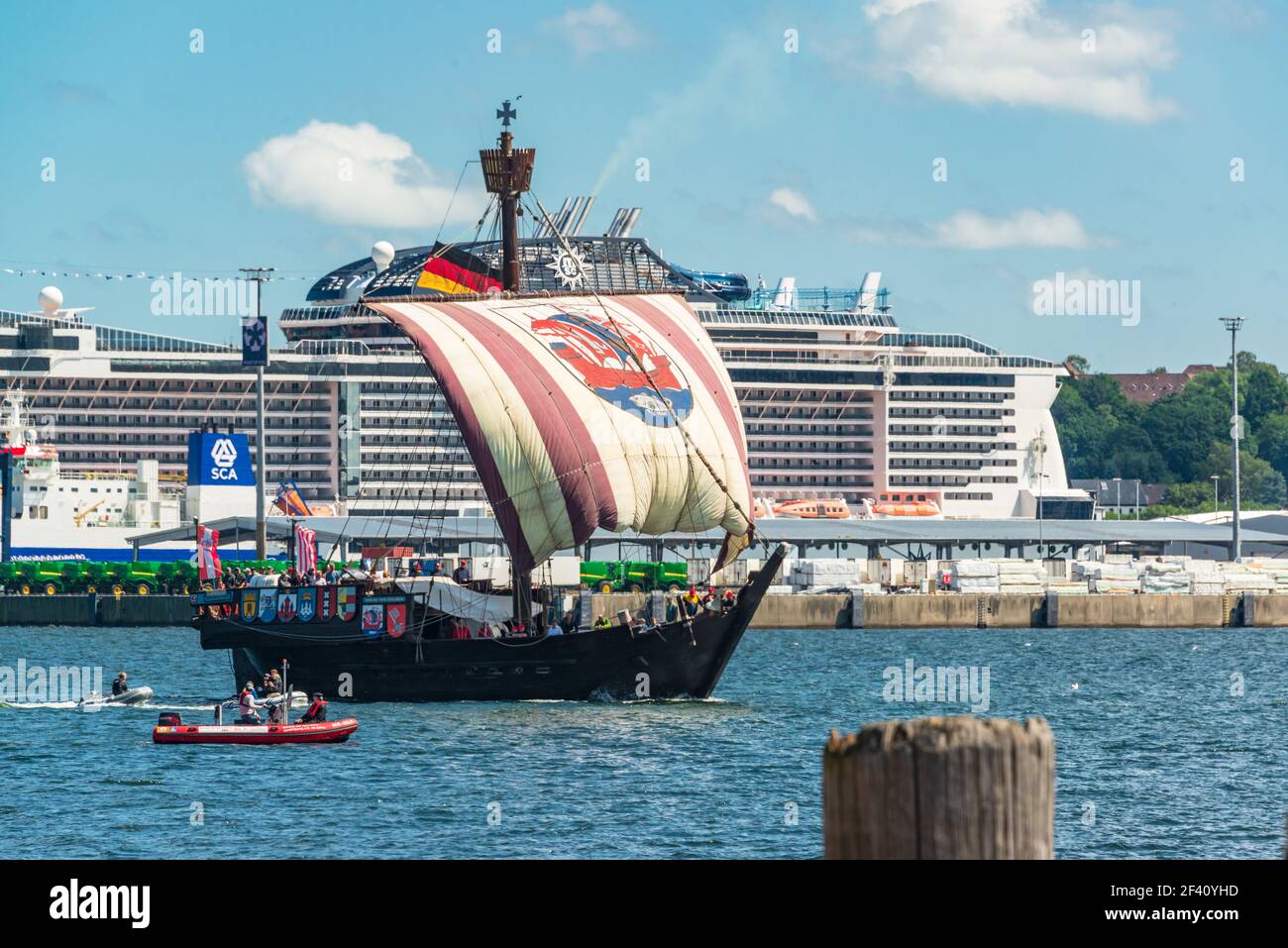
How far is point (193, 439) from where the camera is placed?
103 m

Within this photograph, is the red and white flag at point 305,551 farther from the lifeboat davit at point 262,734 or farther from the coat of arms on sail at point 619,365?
the lifeboat davit at point 262,734

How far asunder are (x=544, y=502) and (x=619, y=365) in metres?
4.04

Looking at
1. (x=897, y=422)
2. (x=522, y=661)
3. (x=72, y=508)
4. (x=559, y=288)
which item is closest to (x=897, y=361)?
(x=897, y=422)

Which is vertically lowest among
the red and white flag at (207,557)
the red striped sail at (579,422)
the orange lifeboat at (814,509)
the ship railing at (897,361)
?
the red and white flag at (207,557)

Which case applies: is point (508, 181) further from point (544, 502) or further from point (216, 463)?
point (216, 463)

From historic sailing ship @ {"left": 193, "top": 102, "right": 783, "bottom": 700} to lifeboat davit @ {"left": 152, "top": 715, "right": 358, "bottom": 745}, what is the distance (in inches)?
311

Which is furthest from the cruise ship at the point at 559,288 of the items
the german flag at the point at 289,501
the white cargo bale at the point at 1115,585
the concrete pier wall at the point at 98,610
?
the white cargo bale at the point at 1115,585

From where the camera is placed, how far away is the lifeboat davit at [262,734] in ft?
115

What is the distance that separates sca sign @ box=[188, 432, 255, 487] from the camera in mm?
102275

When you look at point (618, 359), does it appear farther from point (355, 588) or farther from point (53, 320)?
point (53, 320)

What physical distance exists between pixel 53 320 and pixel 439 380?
88.9 meters

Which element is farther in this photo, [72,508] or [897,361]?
[897,361]

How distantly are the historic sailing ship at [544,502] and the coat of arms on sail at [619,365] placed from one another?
0.15 ft

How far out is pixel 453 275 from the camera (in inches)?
2046
